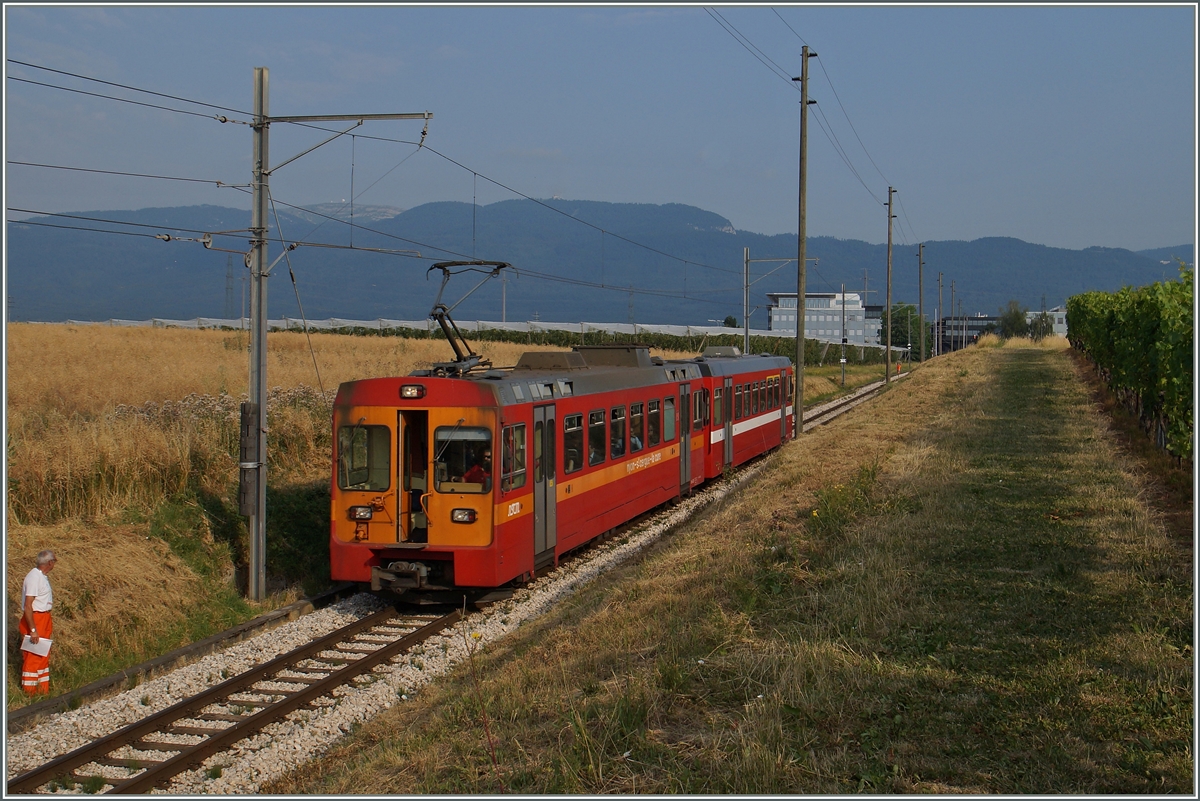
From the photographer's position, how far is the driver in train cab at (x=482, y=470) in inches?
448

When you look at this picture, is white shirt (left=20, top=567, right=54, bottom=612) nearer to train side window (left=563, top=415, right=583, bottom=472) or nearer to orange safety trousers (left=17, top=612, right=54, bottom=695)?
orange safety trousers (left=17, top=612, right=54, bottom=695)

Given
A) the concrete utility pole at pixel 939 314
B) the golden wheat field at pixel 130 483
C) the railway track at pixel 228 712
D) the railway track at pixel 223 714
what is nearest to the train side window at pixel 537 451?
the railway track at pixel 228 712

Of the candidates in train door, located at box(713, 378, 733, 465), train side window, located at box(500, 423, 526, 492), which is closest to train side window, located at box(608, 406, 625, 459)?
train side window, located at box(500, 423, 526, 492)

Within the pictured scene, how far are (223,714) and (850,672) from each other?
5468mm

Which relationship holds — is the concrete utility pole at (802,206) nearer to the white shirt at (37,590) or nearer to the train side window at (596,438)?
the train side window at (596,438)

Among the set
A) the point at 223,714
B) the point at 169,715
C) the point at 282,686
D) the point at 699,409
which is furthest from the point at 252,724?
the point at 699,409

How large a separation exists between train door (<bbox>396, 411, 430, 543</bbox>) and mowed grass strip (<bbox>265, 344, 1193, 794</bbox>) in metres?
2.07

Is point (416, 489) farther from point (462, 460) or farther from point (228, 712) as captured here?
point (228, 712)

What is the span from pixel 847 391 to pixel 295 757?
4792 centimetres

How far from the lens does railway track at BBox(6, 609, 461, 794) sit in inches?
288

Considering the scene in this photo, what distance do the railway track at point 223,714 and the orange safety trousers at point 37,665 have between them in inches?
67.2

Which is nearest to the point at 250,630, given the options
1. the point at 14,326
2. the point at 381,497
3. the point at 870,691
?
the point at 381,497

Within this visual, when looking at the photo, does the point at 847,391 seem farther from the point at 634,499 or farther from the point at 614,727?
the point at 614,727

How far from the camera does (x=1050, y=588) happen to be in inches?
361
